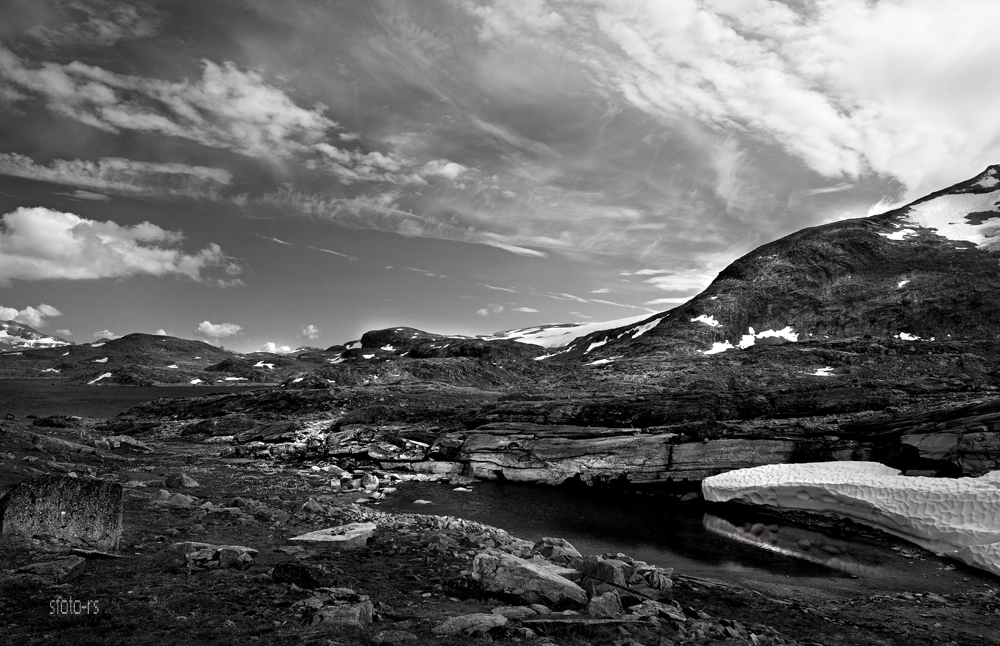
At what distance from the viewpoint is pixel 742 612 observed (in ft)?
58.0

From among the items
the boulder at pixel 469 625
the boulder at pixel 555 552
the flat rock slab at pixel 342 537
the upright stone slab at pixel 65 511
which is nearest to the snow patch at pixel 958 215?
the boulder at pixel 555 552

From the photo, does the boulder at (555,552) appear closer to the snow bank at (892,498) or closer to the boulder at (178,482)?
the snow bank at (892,498)

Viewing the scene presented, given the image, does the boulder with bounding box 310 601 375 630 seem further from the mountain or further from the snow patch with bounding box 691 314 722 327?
the snow patch with bounding box 691 314 722 327

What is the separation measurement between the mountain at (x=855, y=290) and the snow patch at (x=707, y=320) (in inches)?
9.5

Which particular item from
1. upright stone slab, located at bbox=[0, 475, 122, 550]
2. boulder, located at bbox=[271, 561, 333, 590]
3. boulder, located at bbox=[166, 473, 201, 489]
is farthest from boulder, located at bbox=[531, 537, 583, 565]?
boulder, located at bbox=[166, 473, 201, 489]

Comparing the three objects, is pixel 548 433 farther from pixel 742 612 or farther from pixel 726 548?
pixel 742 612

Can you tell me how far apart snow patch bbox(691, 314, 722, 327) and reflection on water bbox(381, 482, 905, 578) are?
291ft

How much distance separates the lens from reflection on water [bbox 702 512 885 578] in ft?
87.9

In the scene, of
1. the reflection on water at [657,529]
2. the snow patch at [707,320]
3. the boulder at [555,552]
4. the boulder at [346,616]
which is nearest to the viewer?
the boulder at [346,616]

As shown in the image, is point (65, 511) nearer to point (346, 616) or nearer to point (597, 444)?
point (346, 616)

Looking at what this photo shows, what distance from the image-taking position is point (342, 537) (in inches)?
822

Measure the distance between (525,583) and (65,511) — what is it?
14083 millimetres

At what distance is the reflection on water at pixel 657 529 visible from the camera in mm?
27125

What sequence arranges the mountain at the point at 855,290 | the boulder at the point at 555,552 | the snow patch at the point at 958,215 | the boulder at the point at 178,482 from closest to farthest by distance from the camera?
the boulder at the point at 555,552, the boulder at the point at 178,482, the mountain at the point at 855,290, the snow patch at the point at 958,215
